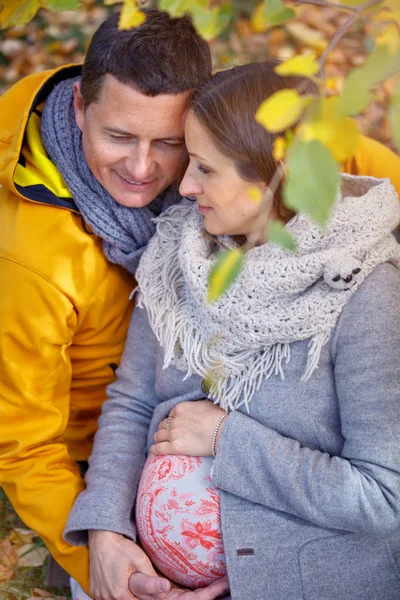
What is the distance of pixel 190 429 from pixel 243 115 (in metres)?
0.78

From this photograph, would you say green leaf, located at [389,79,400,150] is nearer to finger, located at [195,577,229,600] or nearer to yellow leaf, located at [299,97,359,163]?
yellow leaf, located at [299,97,359,163]

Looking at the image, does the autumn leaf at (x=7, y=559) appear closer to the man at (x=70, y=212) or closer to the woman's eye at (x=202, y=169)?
the man at (x=70, y=212)

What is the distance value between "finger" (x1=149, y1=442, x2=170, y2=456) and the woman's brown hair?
708mm

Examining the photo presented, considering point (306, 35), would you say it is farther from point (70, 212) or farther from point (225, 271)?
point (225, 271)

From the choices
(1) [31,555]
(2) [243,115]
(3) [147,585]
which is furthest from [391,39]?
(1) [31,555]


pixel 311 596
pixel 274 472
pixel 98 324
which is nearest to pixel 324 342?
pixel 274 472

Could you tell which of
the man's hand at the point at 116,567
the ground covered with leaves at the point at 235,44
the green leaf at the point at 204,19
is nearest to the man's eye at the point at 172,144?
the green leaf at the point at 204,19

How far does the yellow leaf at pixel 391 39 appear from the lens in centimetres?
81

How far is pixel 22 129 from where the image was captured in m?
1.98

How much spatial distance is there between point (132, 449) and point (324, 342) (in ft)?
2.32

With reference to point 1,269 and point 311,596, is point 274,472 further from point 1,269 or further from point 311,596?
point 1,269

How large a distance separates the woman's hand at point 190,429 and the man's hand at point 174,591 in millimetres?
314

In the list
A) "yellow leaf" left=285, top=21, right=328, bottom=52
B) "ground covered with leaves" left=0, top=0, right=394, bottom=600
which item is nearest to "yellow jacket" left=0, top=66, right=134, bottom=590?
"ground covered with leaves" left=0, top=0, right=394, bottom=600

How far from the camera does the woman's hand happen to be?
183 centimetres
